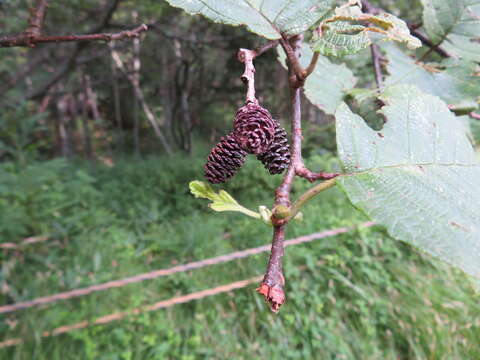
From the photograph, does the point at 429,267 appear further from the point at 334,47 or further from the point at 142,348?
the point at 334,47

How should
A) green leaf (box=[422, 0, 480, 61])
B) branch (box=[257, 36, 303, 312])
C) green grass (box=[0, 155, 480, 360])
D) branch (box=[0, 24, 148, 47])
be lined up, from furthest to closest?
green grass (box=[0, 155, 480, 360])
green leaf (box=[422, 0, 480, 61])
branch (box=[0, 24, 148, 47])
branch (box=[257, 36, 303, 312])

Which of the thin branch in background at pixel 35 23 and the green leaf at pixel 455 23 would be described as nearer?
the thin branch in background at pixel 35 23

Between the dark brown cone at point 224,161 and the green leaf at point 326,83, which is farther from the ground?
the green leaf at point 326,83

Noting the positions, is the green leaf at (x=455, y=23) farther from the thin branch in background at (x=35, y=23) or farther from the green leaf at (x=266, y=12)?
the thin branch in background at (x=35, y=23)

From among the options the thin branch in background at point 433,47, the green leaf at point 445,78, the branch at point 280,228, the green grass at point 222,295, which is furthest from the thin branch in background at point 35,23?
the green grass at point 222,295

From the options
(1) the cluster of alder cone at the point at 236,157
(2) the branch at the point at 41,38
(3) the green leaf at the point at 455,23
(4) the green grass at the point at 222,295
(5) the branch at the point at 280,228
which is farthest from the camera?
(4) the green grass at the point at 222,295

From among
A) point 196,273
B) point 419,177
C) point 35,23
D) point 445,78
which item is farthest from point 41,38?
point 196,273

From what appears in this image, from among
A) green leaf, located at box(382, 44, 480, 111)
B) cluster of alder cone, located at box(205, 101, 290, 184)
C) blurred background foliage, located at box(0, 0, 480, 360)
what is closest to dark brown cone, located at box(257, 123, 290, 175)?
cluster of alder cone, located at box(205, 101, 290, 184)

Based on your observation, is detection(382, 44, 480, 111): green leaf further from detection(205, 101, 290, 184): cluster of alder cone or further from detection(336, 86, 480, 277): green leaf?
detection(205, 101, 290, 184): cluster of alder cone
